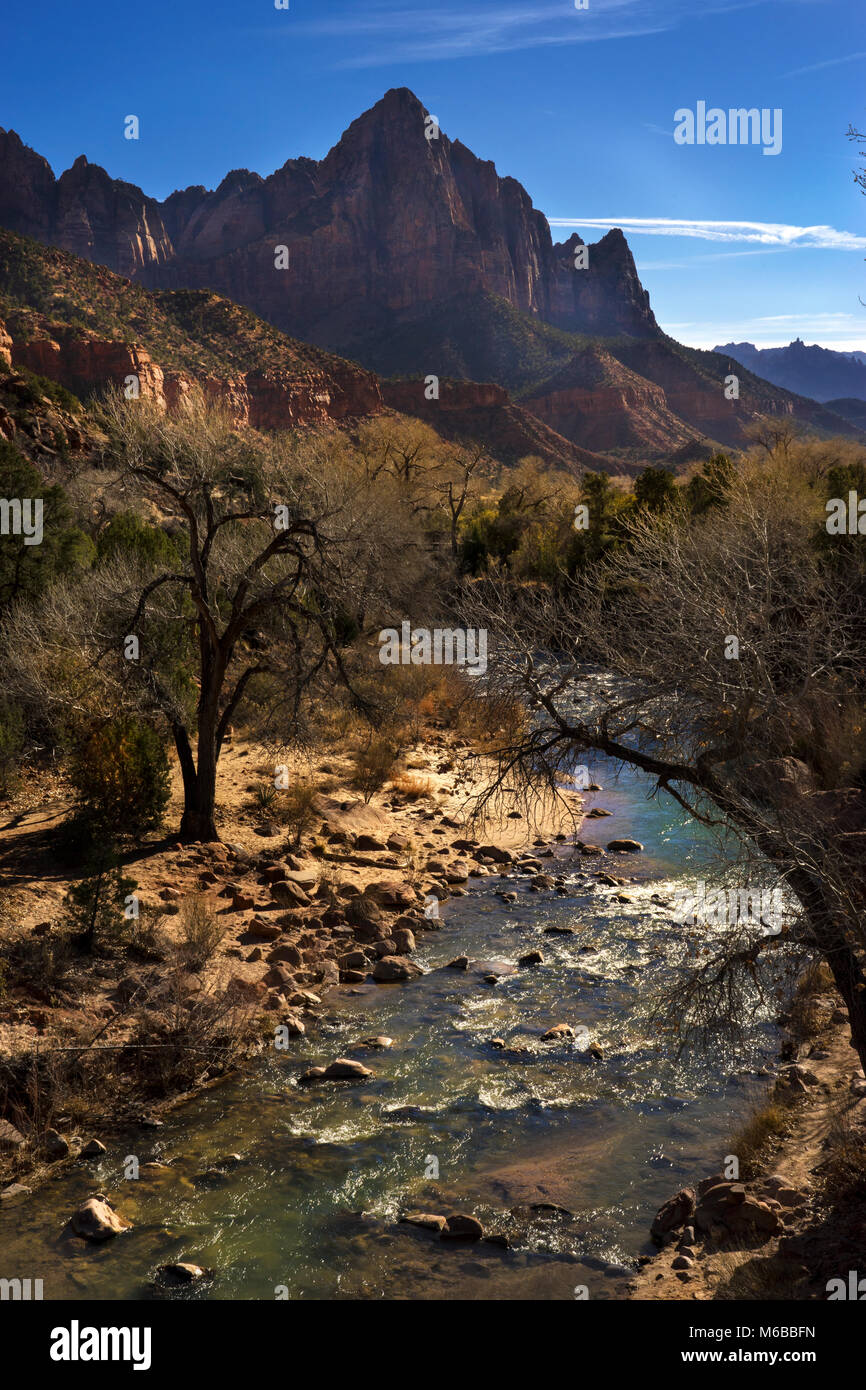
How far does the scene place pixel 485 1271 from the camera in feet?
21.5

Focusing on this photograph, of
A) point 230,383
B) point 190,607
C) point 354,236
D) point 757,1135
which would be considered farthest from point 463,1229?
point 354,236

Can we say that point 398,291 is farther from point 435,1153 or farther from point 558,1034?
point 435,1153

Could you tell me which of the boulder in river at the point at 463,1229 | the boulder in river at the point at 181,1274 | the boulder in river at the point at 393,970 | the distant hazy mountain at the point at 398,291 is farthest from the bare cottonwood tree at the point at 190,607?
the distant hazy mountain at the point at 398,291

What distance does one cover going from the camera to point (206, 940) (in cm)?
1112

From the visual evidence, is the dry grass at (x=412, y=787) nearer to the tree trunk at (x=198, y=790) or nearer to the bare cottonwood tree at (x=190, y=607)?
the bare cottonwood tree at (x=190, y=607)

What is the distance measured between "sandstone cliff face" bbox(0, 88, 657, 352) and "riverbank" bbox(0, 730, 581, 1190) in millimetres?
125164

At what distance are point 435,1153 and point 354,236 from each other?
162 m

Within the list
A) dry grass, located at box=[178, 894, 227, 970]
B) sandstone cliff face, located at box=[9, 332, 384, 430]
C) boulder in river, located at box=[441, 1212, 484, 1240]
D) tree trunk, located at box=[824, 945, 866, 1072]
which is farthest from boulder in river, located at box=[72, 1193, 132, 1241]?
sandstone cliff face, located at box=[9, 332, 384, 430]

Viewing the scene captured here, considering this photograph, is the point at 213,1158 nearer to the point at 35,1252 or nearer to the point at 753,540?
the point at 35,1252

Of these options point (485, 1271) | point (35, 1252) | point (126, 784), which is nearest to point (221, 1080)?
point (35, 1252)

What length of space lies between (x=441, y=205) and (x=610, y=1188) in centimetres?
16794

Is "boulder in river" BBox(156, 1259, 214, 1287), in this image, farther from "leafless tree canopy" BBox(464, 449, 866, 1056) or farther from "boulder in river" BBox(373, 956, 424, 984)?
"boulder in river" BBox(373, 956, 424, 984)

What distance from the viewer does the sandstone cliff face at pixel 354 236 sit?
14200cm

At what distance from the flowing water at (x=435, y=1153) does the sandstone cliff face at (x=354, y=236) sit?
430ft
